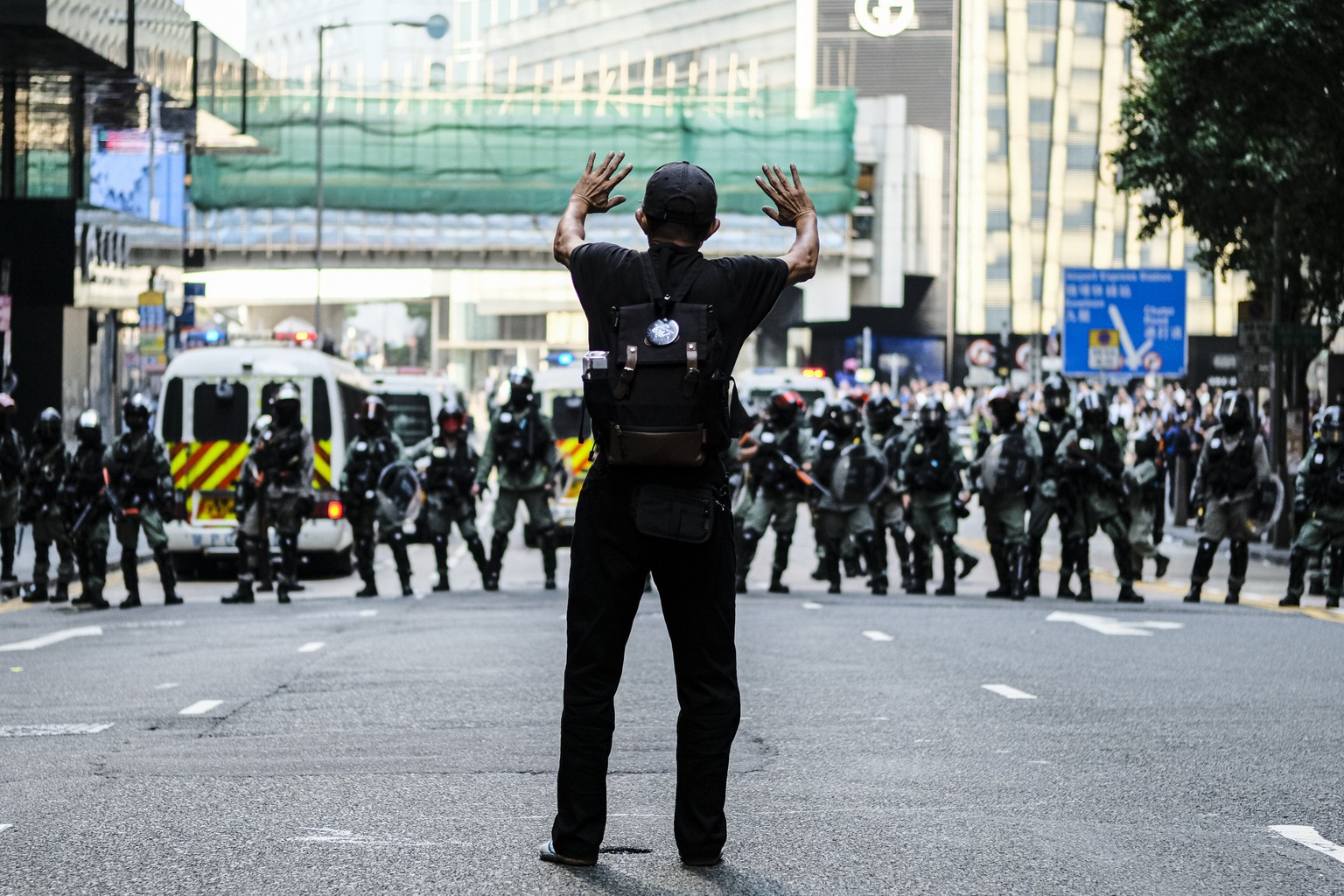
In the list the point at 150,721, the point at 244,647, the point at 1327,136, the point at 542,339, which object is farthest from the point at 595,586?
the point at 542,339

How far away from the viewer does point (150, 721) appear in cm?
880

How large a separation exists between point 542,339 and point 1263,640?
276ft

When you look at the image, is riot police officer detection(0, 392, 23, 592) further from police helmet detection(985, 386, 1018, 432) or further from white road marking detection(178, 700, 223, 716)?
white road marking detection(178, 700, 223, 716)

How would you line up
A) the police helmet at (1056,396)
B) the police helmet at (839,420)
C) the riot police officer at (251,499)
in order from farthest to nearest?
the police helmet at (839,420) < the police helmet at (1056,396) < the riot police officer at (251,499)

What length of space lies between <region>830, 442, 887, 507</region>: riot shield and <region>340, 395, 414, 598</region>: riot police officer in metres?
3.88

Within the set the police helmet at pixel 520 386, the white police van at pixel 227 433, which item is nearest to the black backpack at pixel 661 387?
the police helmet at pixel 520 386

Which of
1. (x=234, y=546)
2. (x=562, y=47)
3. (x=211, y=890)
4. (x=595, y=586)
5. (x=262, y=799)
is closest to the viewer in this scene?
(x=211, y=890)

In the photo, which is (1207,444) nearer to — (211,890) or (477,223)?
(211,890)

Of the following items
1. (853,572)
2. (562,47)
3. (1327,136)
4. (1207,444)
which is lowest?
(853,572)

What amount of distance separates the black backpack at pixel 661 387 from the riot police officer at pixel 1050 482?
43.6 ft

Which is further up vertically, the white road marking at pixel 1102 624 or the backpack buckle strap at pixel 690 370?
the backpack buckle strap at pixel 690 370

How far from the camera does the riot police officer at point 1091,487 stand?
18.2 m

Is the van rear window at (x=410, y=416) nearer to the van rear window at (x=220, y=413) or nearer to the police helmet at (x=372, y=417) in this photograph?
the van rear window at (x=220, y=413)

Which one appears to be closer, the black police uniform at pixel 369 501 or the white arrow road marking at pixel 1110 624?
the white arrow road marking at pixel 1110 624
